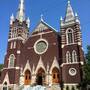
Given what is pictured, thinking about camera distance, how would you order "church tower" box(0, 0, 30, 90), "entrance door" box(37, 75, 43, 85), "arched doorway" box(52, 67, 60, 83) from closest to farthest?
"arched doorway" box(52, 67, 60, 83) < "entrance door" box(37, 75, 43, 85) < "church tower" box(0, 0, 30, 90)

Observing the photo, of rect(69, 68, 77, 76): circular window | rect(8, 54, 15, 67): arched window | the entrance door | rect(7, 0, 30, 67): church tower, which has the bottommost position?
the entrance door

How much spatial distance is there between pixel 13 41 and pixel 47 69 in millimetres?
11441

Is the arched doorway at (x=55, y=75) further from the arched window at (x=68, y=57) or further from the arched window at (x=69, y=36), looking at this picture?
the arched window at (x=69, y=36)

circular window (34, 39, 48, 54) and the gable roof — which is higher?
the gable roof

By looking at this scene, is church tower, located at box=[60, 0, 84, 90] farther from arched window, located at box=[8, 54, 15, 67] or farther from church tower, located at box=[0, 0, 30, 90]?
arched window, located at box=[8, 54, 15, 67]

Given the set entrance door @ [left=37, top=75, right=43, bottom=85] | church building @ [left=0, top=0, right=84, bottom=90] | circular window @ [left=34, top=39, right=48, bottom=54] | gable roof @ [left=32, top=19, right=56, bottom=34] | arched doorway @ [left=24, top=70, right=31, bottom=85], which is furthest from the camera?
gable roof @ [left=32, top=19, right=56, bottom=34]

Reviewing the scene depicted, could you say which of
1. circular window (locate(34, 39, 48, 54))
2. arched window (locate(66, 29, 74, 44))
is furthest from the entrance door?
arched window (locate(66, 29, 74, 44))

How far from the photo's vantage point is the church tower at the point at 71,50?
3431cm

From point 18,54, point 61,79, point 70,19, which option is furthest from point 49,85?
point 70,19

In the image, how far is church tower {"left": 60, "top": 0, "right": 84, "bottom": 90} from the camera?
34.3 meters

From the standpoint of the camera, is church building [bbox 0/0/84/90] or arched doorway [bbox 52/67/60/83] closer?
church building [bbox 0/0/84/90]

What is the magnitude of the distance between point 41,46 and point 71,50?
7493mm

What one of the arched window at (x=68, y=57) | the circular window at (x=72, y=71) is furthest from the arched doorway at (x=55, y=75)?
the circular window at (x=72, y=71)

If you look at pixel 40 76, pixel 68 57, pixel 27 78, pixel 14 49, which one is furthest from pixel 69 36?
pixel 14 49
